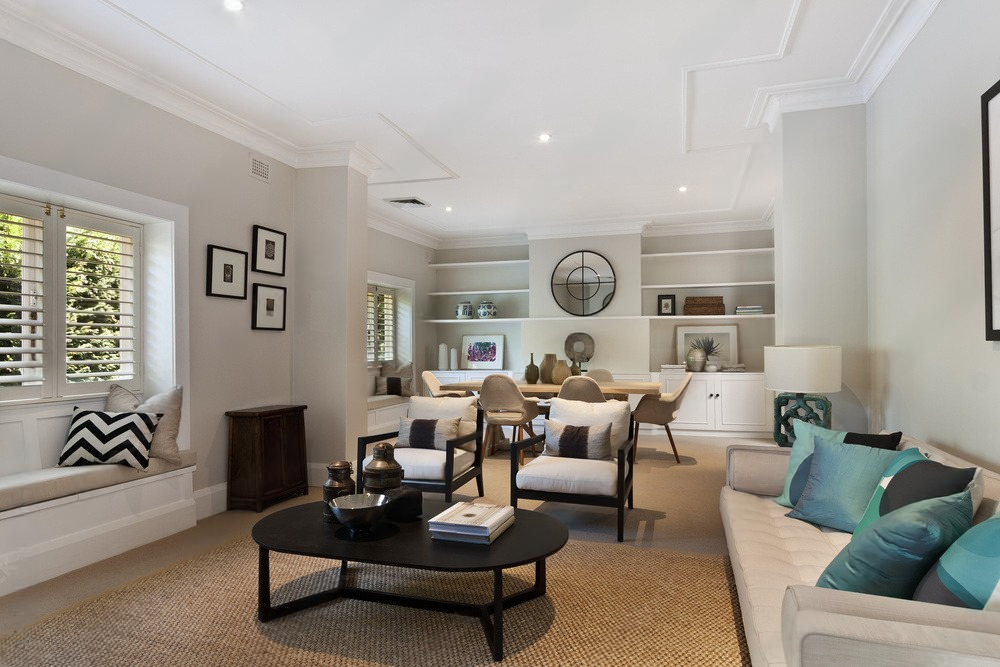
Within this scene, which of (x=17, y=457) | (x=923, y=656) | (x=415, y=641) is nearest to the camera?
(x=923, y=656)

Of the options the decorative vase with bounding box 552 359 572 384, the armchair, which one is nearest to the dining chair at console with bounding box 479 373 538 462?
the decorative vase with bounding box 552 359 572 384

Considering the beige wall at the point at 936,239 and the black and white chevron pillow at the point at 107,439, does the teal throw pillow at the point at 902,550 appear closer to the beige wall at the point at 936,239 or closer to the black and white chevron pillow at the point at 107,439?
the beige wall at the point at 936,239

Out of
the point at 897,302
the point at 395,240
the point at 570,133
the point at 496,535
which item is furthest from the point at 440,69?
the point at 395,240

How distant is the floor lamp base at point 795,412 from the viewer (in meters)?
3.51

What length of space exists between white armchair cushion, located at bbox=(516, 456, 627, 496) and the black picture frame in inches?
75.9

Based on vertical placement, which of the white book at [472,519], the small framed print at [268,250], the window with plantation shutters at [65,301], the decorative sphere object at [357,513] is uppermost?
the small framed print at [268,250]

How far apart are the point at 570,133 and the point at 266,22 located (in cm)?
228

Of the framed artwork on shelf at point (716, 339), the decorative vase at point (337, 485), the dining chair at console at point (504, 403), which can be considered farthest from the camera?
the framed artwork on shelf at point (716, 339)

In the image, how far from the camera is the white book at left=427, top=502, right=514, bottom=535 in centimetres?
239

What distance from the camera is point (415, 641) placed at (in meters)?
2.33

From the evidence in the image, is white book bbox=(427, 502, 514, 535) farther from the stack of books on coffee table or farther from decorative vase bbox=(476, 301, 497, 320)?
decorative vase bbox=(476, 301, 497, 320)

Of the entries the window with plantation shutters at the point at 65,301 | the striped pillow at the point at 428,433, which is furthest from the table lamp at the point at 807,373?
the window with plantation shutters at the point at 65,301

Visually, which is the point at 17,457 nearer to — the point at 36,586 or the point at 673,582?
the point at 36,586

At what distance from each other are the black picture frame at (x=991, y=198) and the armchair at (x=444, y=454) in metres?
2.77
